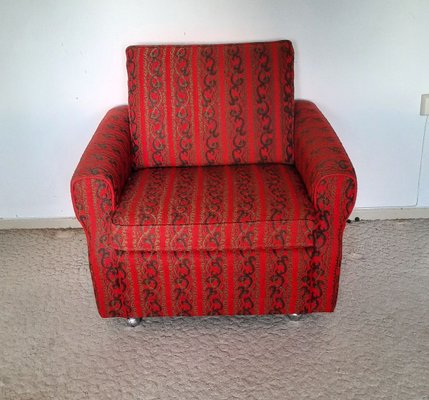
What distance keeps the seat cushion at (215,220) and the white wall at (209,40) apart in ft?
2.36

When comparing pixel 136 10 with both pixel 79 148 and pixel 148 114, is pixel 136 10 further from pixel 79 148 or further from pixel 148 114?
pixel 79 148

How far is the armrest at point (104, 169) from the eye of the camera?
170 centimetres

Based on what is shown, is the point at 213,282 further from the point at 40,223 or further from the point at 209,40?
the point at 40,223

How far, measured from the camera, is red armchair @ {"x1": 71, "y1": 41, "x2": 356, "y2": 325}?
1.70 meters

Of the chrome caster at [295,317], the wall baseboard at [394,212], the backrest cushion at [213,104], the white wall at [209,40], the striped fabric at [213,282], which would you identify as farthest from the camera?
the wall baseboard at [394,212]

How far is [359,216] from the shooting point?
8.33ft

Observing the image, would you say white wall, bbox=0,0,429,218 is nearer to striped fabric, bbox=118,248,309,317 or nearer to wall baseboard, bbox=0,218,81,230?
wall baseboard, bbox=0,218,81,230

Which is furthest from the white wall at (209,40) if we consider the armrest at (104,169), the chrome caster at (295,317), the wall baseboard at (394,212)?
the chrome caster at (295,317)

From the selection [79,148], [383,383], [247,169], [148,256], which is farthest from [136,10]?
[383,383]

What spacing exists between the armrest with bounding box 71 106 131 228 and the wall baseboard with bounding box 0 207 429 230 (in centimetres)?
67

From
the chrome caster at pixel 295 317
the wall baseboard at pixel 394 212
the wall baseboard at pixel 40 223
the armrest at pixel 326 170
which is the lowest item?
the chrome caster at pixel 295 317

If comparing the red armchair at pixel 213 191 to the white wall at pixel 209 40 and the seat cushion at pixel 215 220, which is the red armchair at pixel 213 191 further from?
the white wall at pixel 209 40

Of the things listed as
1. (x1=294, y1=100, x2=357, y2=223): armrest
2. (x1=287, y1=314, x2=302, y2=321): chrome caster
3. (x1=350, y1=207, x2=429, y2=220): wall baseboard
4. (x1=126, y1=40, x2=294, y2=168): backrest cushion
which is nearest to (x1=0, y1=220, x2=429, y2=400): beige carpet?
(x1=287, y1=314, x2=302, y2=321): chrome caster

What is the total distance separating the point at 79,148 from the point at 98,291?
87cm
